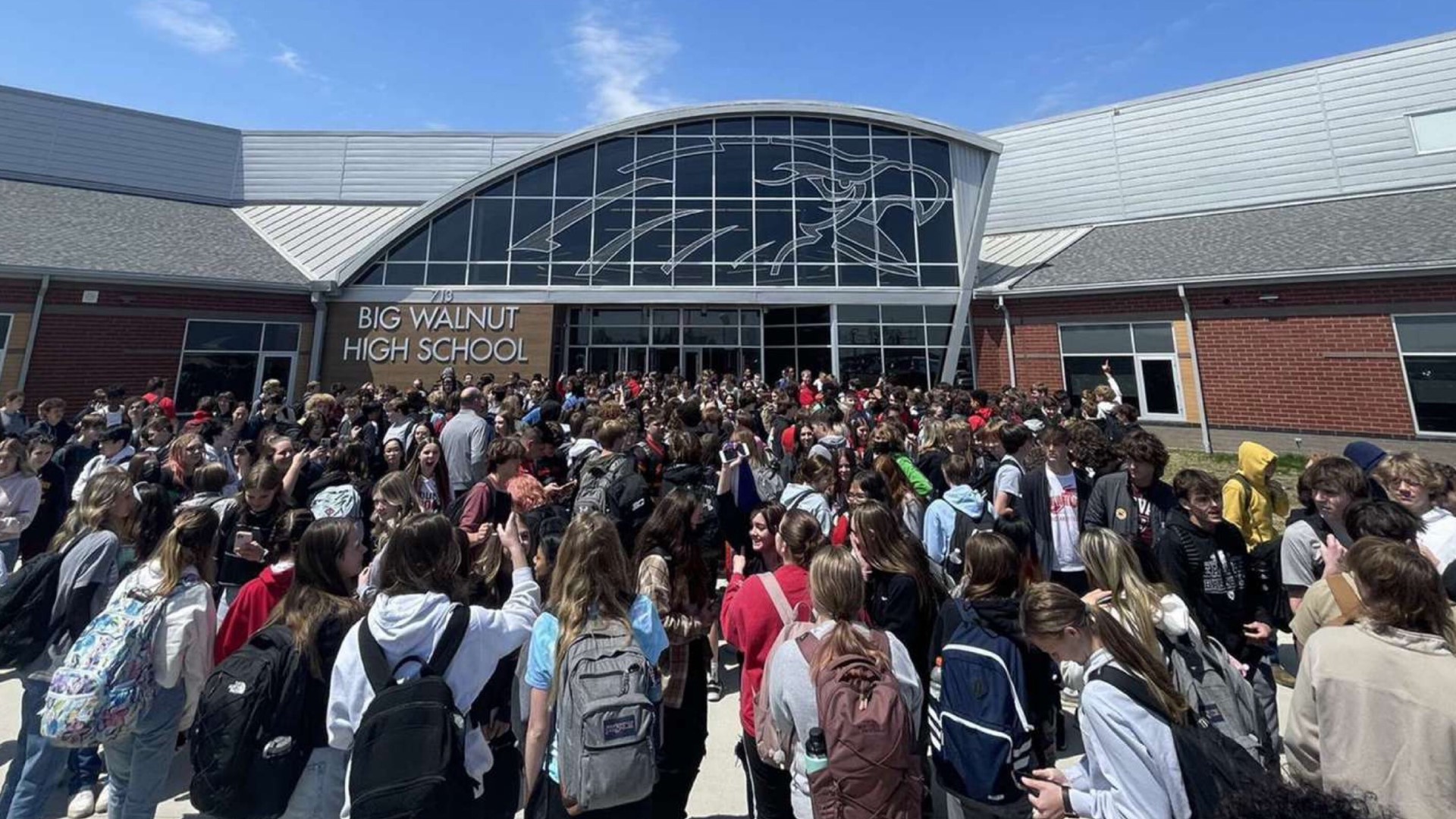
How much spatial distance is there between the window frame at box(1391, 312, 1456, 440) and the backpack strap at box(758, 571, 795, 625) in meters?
16.7

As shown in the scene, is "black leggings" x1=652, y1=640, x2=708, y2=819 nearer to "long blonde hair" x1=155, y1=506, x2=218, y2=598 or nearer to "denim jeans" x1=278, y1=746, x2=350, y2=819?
"denim jeans" x1=278, y1=746, x2=350, y2=819

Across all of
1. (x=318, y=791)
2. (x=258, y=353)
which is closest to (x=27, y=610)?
(x=318, y=791)

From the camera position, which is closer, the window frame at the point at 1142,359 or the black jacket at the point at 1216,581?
the black jacket at the point at 1216,581

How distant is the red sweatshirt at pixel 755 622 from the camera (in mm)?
2758

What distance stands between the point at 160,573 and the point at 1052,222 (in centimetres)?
2596

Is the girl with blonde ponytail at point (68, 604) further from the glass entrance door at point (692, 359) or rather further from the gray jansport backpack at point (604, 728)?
the glass entrance door at point (692, 359)

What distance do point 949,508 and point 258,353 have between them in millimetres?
18925

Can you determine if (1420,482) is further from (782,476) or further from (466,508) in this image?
→ (466,508)

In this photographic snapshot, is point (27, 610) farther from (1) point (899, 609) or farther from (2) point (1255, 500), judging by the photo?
(2) point (1255, 500)

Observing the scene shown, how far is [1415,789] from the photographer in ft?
5.88

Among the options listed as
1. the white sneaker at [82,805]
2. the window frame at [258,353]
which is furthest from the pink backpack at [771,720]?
the window frame at [258,353]

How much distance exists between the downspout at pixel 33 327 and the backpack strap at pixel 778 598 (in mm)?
19840

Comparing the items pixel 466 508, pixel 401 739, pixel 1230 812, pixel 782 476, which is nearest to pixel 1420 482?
pixel 1230 812

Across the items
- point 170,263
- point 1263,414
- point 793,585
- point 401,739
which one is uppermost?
point 170,263
